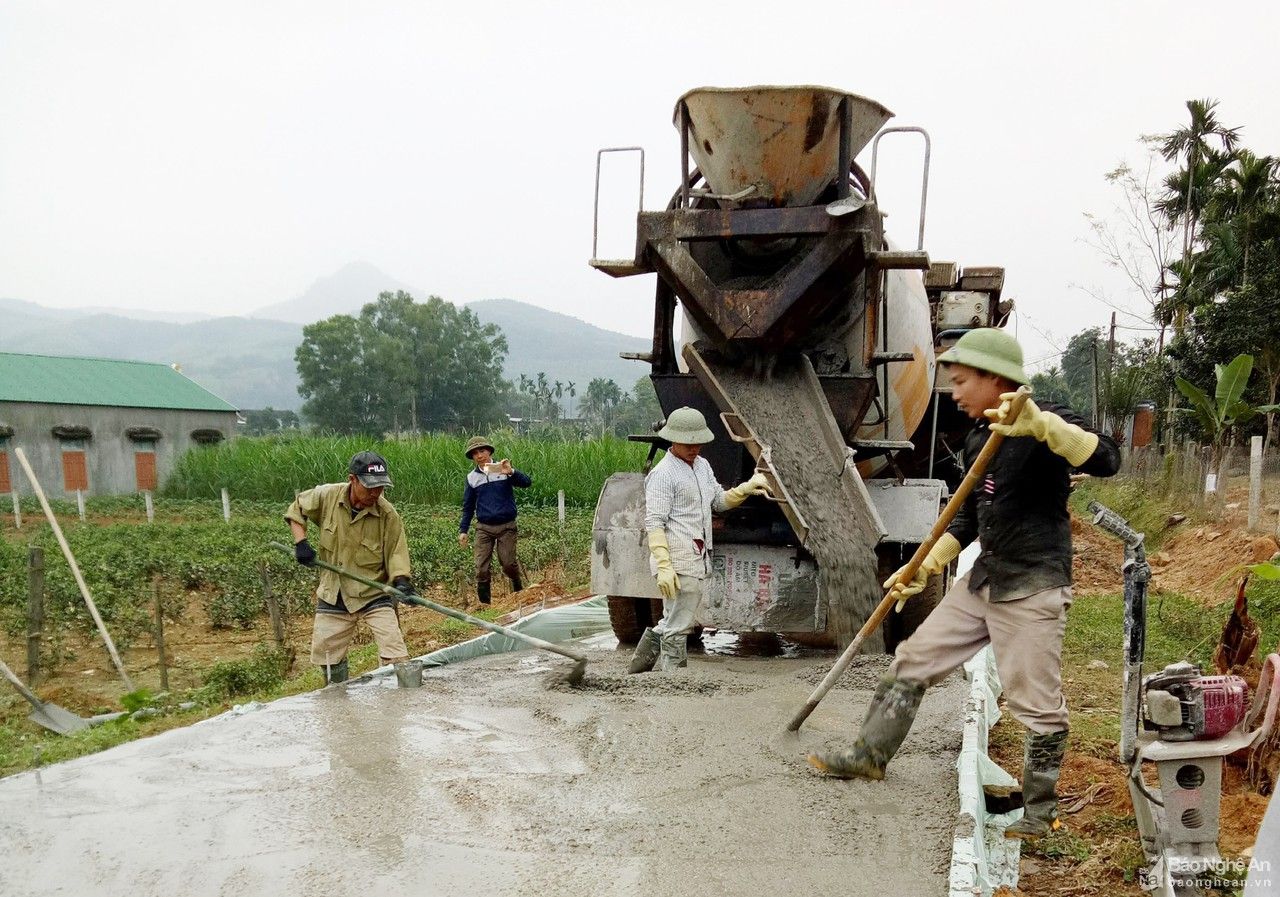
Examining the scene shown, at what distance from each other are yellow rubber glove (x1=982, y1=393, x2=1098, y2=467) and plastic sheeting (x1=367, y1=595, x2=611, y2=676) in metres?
3.79

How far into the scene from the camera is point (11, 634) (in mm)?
8320

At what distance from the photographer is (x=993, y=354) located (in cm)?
338

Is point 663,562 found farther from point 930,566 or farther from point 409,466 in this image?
point 409,466

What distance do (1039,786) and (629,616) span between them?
329 centimetres

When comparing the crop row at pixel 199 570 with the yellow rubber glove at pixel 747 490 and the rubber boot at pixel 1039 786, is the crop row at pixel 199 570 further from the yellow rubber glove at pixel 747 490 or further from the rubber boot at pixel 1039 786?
the rubber boot at pixel 1039 786

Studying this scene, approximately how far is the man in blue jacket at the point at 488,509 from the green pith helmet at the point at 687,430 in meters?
4.43

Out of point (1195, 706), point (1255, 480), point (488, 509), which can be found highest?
point (1255, 480)

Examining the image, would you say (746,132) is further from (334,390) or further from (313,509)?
(334,390)

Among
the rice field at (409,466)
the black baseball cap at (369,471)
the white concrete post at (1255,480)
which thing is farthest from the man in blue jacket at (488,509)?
the rice field at (409,466)

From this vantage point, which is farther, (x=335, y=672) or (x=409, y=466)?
(x=409, y=466)

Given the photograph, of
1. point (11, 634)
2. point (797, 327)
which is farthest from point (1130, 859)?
point (11, 634)

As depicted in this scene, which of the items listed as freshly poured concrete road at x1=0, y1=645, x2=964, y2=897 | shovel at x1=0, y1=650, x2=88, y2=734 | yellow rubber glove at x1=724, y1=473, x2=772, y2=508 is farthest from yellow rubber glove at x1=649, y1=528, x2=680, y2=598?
shovel at x1=0, y1=650, x2=88, y2=734

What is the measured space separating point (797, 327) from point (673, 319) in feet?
2.95

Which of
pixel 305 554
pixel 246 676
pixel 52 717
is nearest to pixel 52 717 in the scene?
pixel 52 717
